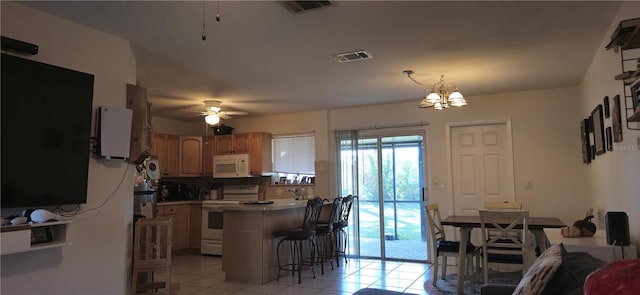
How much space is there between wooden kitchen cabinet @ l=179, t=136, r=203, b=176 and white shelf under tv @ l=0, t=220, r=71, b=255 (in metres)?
4.48

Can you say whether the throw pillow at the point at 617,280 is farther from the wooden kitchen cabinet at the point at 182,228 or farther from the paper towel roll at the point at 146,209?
the wooden kitchen cabinet at the point at 182,228

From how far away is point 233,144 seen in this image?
7.16 metres

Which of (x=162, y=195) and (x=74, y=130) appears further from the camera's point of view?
(x=162, y=195)

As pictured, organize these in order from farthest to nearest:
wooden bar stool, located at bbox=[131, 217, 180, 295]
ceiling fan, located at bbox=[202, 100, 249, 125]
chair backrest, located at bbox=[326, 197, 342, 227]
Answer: ceiling fan, located at bbox=[202, 100, 249, 125] → chair backrest, located at bbox=[326, 197, 342, 227] → wooden bar stool, located at bbox=[131, 217, 180, 295]

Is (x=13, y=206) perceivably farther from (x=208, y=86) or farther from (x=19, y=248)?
(x=208, y=86)

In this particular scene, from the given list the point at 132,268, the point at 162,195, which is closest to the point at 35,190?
the point at 132,268

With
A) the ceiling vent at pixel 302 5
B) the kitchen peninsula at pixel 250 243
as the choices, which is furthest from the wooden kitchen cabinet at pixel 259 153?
the ceiling vent at pixel 302 5

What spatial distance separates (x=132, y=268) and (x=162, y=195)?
3353mm

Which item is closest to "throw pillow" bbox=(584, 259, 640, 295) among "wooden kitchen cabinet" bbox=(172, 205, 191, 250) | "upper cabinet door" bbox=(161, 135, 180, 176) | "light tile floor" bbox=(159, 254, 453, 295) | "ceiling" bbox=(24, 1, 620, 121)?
"ceiling" bbox=(24, 1, 620, 121)

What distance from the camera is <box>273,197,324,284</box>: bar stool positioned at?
478 centimetres

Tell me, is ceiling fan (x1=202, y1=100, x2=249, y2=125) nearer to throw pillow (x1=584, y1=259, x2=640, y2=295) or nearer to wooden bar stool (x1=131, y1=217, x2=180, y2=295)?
wooden bar stool (x1=131, y1=217, x2=180, y2=295)

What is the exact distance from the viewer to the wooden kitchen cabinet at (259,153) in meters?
6.84

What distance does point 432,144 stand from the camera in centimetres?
583

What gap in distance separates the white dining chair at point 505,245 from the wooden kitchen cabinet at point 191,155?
201 inches
